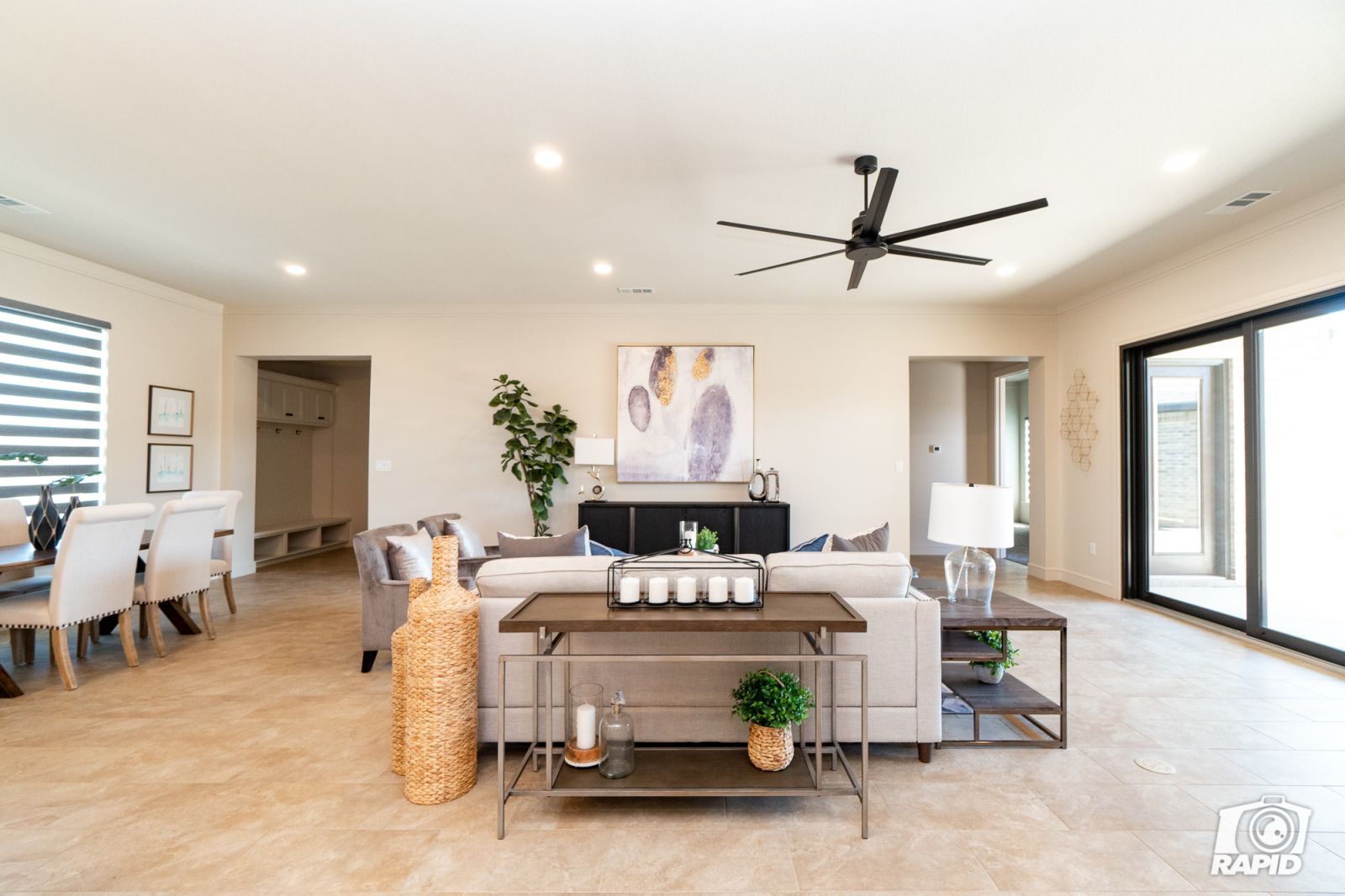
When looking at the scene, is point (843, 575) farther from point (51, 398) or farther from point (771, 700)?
point (51, 398)

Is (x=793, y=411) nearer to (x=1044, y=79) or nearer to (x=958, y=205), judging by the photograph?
(x=958, y=205)

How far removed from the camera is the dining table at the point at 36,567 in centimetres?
296

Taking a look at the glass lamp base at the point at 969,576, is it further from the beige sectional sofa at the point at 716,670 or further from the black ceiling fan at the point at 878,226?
the black ceiling fan at the point at 878,226

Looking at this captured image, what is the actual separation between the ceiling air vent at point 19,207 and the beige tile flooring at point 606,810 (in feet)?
9.30

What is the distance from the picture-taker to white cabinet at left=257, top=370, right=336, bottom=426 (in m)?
7.41

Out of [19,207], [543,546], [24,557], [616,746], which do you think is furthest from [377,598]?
[19,207]

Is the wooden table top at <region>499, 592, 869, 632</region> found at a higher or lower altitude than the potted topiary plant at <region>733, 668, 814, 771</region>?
higher

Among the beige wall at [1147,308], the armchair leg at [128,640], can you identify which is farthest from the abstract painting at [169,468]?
the beige wall at [1147,308]

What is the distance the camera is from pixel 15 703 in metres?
2.99

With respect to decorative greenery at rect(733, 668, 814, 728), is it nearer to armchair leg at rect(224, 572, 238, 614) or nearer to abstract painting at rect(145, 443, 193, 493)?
armchair leg at rect(224, 572, 238, 614)

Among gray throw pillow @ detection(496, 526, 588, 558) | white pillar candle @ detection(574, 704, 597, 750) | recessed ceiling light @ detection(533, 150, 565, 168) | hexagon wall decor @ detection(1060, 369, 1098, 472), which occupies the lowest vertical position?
white pillar candle @ detection(574, 704, 597, 750)

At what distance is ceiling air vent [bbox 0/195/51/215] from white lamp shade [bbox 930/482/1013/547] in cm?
546

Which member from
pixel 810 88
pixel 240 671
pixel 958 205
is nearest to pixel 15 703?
pixel 240 671

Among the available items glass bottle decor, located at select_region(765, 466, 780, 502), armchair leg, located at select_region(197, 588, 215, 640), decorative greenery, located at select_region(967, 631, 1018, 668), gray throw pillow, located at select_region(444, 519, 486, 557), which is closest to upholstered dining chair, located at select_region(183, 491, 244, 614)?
armchair leg, located at select_region(197, 588, 215, 640)
